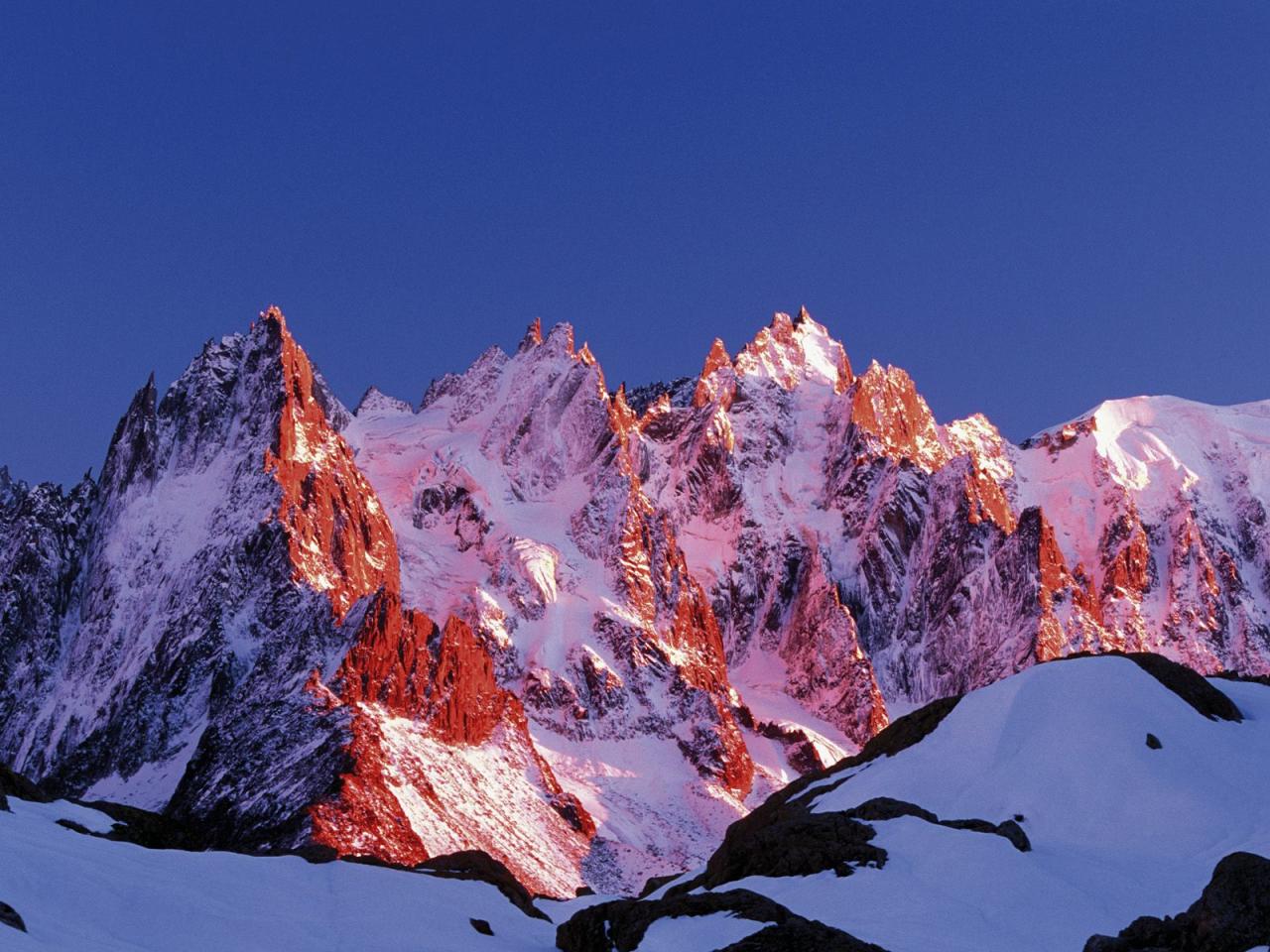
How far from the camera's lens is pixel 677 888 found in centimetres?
5944

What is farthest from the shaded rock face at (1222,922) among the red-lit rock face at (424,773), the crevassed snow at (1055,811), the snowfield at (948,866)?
the red-lit rock face at (424,773)

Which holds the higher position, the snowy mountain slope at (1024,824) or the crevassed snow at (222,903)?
the snowy mountain slope at (1024,824)

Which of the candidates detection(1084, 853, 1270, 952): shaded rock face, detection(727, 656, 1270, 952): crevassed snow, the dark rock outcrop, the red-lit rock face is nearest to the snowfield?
detection(727, 656, 1270, 952): crevassed snow

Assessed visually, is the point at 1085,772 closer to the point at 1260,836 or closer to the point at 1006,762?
the point at 1006,762

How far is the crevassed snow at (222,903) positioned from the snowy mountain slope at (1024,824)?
213 inches

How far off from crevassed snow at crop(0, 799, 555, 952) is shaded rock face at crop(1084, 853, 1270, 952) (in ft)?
64.2

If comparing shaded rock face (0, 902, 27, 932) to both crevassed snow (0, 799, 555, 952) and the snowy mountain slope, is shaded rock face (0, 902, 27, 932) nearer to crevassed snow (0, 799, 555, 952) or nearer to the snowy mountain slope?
crevassed snow (0, 799, 555, 952)

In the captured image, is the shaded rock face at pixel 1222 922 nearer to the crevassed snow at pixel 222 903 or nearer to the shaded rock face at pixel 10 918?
the crevassed snow at pixel 222 903

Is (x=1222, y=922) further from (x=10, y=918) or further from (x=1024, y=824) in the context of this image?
(x=10, y=918)

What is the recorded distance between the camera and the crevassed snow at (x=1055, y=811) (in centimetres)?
4506

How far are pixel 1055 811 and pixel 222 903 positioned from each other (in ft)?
97.6

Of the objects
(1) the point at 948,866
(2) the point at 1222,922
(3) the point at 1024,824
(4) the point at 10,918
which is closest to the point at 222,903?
(4) the point at 10,918

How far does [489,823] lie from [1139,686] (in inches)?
4650

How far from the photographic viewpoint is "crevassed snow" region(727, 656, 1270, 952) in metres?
45.1
